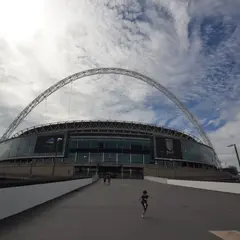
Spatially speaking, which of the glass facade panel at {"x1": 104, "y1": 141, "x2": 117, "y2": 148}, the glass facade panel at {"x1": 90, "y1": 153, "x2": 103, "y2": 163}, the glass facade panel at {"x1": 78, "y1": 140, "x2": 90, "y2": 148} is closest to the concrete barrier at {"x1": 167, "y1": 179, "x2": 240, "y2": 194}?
the glass facade panel at {"x1": 90, "y1": 153, "x2": 103, "y2": 163}

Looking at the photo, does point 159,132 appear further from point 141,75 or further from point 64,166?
point 64,166

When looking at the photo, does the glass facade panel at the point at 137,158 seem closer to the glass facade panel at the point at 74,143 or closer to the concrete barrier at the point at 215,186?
the glass facade panel at the point at 74,143

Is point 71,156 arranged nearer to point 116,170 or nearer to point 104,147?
point 104,147

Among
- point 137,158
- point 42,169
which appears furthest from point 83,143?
point 42,169

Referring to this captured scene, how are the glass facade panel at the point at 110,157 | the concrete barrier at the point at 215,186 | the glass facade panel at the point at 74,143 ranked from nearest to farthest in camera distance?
the concrete barrier at the point at 215,186 → the glass facade panel at the point at 110,157 → the glass facade panel at the point at 74,143

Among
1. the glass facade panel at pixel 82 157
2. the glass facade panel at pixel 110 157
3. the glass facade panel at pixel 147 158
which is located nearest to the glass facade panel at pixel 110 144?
the glass facade panel at pixel 110 157

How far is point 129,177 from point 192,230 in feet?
247

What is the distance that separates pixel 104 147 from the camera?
92312 mm

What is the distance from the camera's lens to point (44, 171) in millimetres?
75250

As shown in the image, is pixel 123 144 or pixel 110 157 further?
pixel 123 144

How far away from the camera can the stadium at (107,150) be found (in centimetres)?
8544

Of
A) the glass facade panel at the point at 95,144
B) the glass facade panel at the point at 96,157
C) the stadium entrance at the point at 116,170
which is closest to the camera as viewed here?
the stadium entrance at the point at 116,170

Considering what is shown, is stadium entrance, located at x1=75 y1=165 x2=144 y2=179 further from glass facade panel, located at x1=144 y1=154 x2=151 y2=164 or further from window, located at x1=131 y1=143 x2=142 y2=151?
window, located at x1=131 y1=143 x2=142 y2=151

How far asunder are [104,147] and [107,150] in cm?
152
